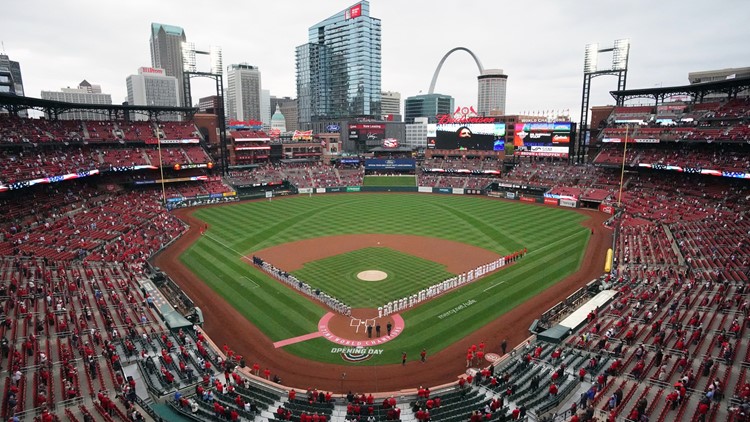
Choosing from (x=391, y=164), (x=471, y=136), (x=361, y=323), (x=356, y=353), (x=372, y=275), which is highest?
(x=471, y=136)

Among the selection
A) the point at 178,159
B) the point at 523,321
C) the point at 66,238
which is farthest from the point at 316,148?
the point at 523,321

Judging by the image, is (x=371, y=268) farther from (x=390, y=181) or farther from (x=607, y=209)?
(x=390, y=181)

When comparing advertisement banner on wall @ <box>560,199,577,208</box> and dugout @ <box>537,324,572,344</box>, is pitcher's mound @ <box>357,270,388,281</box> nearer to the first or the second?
dugout @ <box>537,324,572,344</box>

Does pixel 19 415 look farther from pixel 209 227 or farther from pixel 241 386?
pixel 209 227

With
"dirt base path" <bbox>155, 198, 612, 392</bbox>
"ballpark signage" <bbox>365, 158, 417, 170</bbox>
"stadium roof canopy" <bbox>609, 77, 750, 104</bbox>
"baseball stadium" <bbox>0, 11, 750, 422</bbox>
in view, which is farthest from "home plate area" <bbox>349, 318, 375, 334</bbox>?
"ballpark signage" <bbox>365, 158, 417, 170</bbox>

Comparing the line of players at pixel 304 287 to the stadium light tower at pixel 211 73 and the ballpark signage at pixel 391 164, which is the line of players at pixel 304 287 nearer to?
the stadium light tower at pixel 211 73

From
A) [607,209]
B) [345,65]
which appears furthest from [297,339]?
[345,65]
